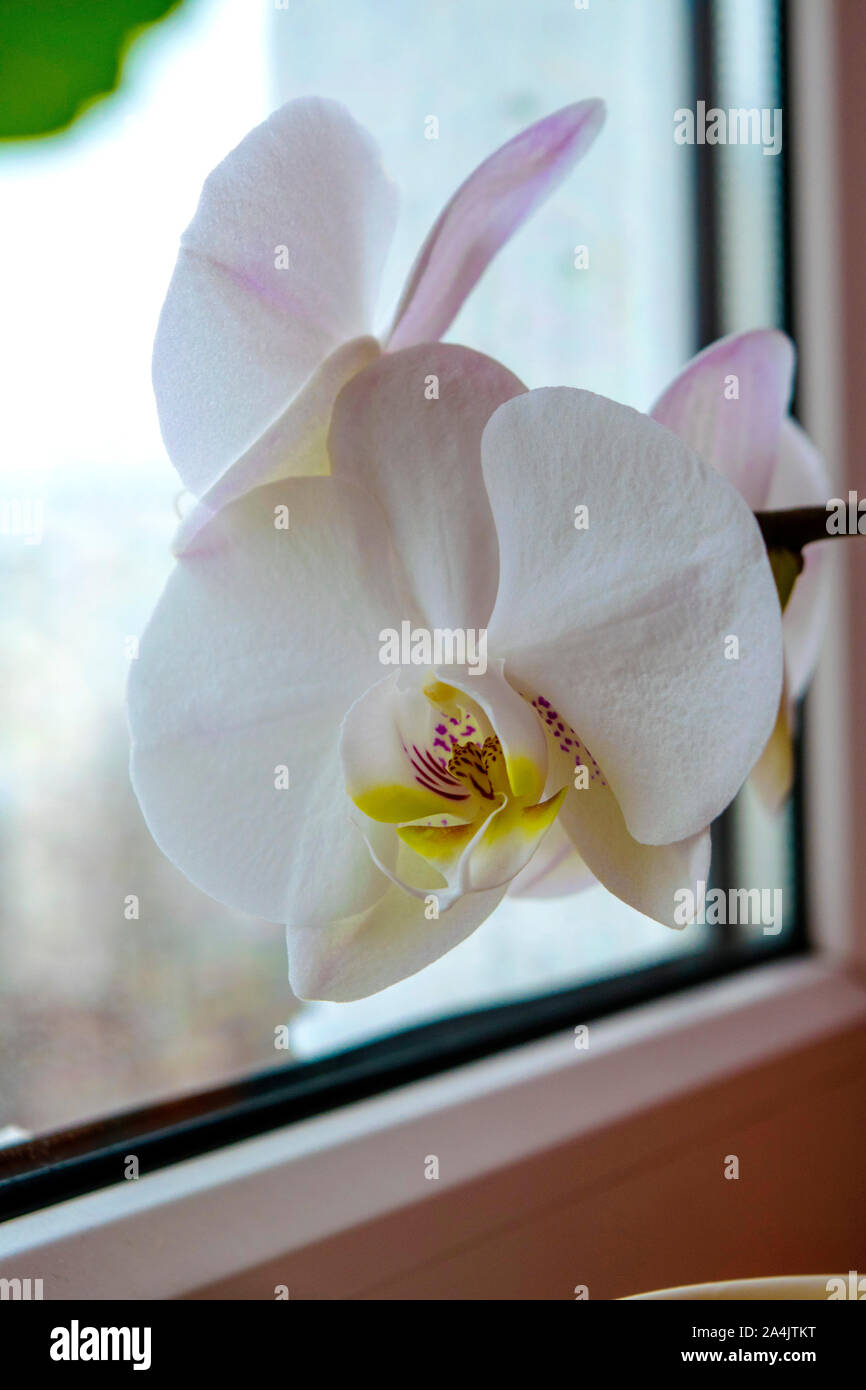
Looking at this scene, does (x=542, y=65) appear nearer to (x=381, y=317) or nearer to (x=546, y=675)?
(x=381, y=317)

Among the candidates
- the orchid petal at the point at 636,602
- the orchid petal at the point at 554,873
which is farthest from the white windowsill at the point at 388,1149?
the orchid petal at the point at 636,602

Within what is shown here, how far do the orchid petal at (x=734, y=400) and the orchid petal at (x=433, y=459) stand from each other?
111 mm

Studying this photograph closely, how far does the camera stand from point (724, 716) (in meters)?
0.35

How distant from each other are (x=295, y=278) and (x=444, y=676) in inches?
6.6

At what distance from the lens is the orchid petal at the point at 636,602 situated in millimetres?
335

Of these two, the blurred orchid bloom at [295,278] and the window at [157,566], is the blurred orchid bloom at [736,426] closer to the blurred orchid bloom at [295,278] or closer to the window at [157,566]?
the blurred orchid bloom at [295,278]

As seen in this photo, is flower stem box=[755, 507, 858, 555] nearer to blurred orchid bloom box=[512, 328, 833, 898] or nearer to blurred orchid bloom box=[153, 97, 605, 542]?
blurred orchid bloom box=[512, 328, 833, 898]

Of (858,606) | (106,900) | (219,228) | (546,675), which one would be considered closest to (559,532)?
(546,675)

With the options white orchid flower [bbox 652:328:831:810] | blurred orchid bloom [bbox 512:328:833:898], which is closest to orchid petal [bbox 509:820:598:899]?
blurred orchid bloom [bbox 512:328:833:898]

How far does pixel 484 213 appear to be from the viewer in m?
0.42

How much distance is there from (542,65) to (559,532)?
31.9 inches

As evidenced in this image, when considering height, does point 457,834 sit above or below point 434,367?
below

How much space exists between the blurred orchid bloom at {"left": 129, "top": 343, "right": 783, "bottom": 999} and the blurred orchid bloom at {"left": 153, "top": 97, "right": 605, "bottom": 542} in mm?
25

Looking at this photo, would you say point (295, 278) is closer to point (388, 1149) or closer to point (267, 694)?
point (267, 694)
